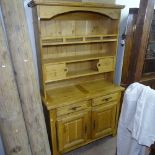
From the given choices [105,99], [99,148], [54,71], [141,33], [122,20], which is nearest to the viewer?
[141,33]

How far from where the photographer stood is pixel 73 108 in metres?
1.71

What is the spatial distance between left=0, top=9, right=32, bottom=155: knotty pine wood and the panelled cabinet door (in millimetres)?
451

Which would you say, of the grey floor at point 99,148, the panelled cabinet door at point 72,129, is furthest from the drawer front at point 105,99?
the grey floor at point 99,148

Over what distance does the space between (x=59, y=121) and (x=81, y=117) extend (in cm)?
27

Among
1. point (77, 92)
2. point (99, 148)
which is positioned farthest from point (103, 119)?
point (77, 92)

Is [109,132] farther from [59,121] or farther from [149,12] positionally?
[149,12]

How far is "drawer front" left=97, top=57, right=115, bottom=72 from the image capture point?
6.34 feet

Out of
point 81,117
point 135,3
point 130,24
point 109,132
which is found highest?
point 135,3

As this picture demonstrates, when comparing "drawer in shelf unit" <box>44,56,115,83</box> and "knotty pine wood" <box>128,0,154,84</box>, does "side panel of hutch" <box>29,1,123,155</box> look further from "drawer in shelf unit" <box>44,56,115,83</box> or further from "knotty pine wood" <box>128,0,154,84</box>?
"knotty pine wood" <box>128,0,154,84</box>

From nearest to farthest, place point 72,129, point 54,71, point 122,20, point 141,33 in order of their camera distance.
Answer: point 141,33 < point 54,71 < point 72,129 < point 122,20

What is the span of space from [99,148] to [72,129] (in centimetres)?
55

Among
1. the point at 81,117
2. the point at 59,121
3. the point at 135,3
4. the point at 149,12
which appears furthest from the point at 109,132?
the point at 135,3

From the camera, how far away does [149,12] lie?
1.10m

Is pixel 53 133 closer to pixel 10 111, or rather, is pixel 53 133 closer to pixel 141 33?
pixel 10 111
